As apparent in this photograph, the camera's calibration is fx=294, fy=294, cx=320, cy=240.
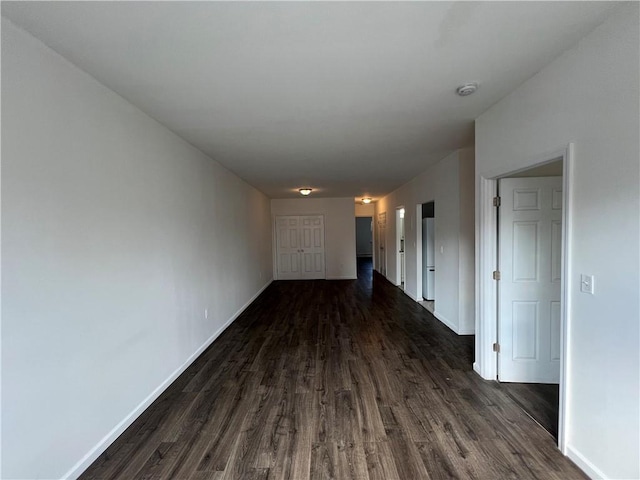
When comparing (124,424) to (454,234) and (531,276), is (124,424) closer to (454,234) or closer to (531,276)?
(531,276)

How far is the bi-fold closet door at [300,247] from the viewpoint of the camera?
8.64 metres

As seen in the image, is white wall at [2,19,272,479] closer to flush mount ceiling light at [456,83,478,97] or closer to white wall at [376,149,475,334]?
flush mount ceiling light at [456,83,478,97]

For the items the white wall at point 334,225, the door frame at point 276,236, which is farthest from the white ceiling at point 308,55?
the door frame at point 276,236

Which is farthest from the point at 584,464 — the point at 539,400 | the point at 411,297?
the point at 411,297

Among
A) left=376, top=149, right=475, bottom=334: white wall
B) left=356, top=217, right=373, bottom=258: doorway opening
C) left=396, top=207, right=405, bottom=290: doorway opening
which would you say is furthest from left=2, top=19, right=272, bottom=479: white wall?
left=356, top=217, right=373, bottom=258: doorway opening

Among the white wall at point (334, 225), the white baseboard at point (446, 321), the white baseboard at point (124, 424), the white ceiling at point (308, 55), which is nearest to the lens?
the white ceiling at point (308, 55)

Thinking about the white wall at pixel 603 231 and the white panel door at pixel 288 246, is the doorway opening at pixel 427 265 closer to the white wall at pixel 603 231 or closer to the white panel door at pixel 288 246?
the white wall at pixel 603 231

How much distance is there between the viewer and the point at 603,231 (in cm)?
157

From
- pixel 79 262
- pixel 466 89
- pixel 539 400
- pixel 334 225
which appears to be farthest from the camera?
pixel 334 225

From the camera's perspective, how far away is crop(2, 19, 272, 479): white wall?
4.71ft

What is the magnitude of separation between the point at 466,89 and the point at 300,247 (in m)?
6.89

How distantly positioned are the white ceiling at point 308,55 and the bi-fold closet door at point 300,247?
567cm

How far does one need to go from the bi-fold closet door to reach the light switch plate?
7077 mm

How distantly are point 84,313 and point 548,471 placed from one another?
2957 mm
